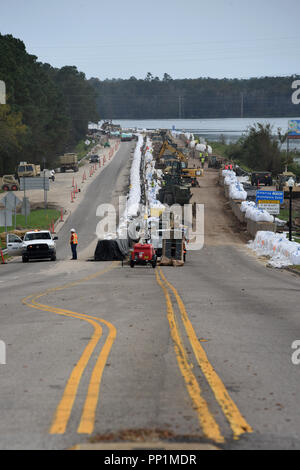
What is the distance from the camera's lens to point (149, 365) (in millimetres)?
8656

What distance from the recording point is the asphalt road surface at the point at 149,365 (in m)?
6.23

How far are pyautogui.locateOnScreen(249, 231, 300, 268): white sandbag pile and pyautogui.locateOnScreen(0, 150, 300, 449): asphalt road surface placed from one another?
1054 cm

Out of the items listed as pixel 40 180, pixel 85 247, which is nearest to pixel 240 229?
pixel 85 247

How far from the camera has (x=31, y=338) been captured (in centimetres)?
1086

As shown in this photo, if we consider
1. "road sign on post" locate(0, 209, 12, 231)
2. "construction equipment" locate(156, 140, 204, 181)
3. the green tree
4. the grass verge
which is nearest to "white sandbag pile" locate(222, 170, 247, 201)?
"construction equipment" locate(156, 140, 204, 181)

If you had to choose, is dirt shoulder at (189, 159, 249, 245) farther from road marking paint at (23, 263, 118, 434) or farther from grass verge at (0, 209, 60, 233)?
road marking paint at (23, 263, 118, 434)

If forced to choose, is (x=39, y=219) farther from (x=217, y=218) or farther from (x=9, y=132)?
(x=9, y=132)

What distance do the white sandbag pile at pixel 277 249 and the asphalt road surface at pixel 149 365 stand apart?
10.5 metres

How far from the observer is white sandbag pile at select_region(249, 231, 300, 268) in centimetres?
3022

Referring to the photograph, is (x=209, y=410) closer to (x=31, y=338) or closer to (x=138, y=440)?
(x=138, y=440)

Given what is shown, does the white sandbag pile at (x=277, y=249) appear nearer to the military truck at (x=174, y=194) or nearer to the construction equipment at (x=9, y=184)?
the military truck at (x=174, y=194)

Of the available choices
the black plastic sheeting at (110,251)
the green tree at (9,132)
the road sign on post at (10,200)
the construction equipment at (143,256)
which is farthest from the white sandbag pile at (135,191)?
the construction equipment at (143,256)

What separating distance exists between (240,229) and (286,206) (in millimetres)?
14527

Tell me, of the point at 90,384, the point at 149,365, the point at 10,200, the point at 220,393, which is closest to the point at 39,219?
the point at 10,200
